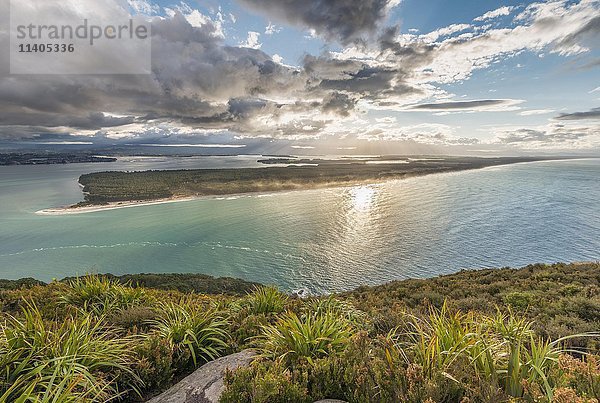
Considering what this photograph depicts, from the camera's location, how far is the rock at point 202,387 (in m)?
3.66

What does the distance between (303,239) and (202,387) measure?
140 feet

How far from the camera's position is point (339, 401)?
3334mm

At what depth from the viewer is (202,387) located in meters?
3.84

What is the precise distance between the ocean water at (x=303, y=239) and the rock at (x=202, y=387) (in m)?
27.3

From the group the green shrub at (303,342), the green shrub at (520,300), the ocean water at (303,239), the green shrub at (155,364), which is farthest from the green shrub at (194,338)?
the ocean water at (303,239)

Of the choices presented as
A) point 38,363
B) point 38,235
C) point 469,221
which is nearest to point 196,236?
point 38,235

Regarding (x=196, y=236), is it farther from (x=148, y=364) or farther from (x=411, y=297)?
(x=148, y=364)

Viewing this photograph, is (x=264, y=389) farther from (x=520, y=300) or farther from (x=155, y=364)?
(x=520, y=300)

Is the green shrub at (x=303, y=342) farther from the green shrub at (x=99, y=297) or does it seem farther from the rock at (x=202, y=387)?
the green shrub at (x=99, y=297)

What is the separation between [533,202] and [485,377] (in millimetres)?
94798

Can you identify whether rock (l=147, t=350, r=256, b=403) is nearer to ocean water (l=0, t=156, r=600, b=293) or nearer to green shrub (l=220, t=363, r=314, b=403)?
green shrub (l=220, t=363, r=314, b=403)


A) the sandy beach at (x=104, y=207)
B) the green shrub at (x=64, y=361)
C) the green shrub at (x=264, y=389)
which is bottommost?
the sandy beach at (x=104, y=207)

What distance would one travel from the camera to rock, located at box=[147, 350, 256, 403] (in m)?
3.66

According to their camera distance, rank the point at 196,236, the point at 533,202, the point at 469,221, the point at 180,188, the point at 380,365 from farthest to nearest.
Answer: the point at 180,188 < the point at 533,202 < the point at 469,221 < the point at 196,236 < the point at 380,365
